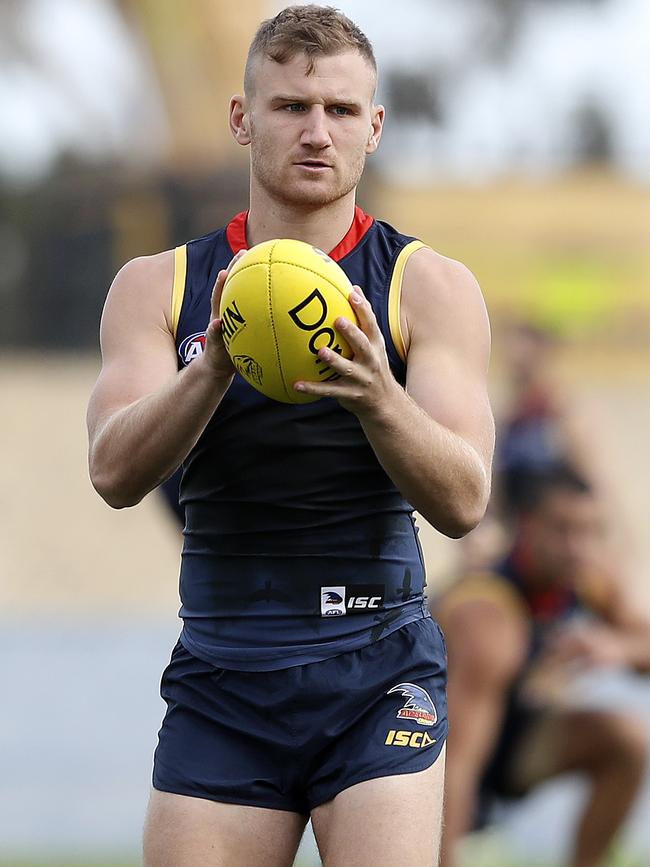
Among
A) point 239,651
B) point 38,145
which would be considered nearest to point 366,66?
point 239,651

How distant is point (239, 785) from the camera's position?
3131 mm

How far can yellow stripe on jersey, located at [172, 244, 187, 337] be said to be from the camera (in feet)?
10.8

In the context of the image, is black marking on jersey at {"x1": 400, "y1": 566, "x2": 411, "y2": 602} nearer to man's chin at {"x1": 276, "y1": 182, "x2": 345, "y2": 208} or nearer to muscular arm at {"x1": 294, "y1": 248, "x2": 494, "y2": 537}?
muscular arm at {"x1": 294, "y1": 248, "x2": 494, "y2": 537}

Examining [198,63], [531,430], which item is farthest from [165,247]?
→ [531,430]

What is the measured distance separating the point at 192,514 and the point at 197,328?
1.35 ft

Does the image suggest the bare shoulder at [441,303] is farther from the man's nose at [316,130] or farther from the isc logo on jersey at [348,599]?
the isc logo on jersey at [348,599]

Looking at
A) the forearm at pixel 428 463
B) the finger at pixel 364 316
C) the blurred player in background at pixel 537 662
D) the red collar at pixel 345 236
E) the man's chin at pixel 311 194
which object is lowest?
the blurred player in background at pixel 537 662

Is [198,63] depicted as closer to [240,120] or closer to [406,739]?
[240,120]

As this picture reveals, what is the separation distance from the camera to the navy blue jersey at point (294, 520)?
10.5 ft

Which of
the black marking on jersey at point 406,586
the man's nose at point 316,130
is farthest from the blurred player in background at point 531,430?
the man's nose at point 316,130

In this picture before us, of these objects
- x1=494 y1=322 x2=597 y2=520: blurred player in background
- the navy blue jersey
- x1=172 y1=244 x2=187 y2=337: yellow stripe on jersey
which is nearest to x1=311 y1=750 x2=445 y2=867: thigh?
the navy blue jersey

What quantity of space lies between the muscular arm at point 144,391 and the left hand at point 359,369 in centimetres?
23

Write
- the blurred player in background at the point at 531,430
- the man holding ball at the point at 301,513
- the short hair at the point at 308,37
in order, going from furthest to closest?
the blurred player in background at the point at 531,430 < the short hair at the point at 308,37 < the man holding ball at the point at 301,513

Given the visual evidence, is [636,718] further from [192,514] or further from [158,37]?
[158,37]
